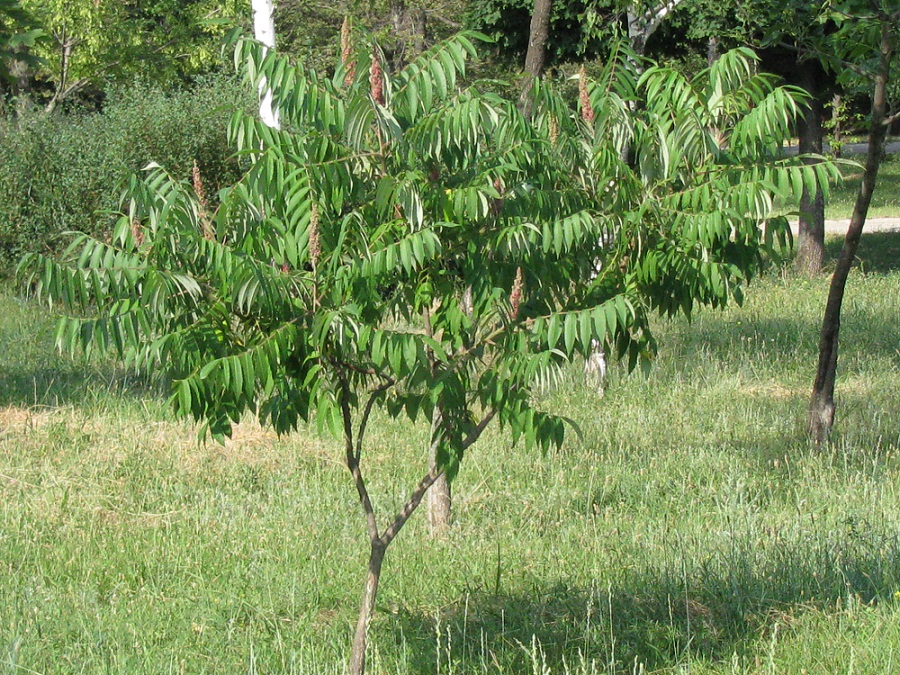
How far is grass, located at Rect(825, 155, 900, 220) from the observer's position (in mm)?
31102

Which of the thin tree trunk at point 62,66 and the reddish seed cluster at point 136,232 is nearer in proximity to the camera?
the reddish seed cluster at point 136,232

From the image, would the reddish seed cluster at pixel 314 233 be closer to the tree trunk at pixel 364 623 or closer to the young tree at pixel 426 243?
the young tree at pixel 426 243

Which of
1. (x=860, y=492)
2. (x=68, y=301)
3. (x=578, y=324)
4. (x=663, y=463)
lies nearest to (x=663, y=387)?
(x=663, y=463)

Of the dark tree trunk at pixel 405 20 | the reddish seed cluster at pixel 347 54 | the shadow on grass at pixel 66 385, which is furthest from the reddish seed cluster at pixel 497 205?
the dark tree trunk at pixel 405 20

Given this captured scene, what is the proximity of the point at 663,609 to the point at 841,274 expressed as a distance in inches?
156

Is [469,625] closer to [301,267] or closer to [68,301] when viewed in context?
[301,267]

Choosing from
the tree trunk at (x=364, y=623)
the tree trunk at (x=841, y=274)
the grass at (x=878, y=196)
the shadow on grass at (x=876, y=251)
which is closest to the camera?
the tree trunk at (x=364, y=623)

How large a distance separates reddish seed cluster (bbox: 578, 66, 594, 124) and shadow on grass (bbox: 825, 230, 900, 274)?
15.6m

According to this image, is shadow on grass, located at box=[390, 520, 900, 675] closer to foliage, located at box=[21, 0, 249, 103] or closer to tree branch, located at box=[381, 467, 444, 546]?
tree branch, located at box=[381, 467, 444, 546]

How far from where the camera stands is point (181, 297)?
145 inches

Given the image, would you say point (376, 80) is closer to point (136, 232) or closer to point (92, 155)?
point (136, 232)

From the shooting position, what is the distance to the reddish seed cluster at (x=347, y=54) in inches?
153

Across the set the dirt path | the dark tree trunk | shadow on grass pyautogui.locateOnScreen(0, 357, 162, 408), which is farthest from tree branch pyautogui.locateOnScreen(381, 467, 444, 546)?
the dirt path

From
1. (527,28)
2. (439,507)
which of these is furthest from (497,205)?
(527,28)
